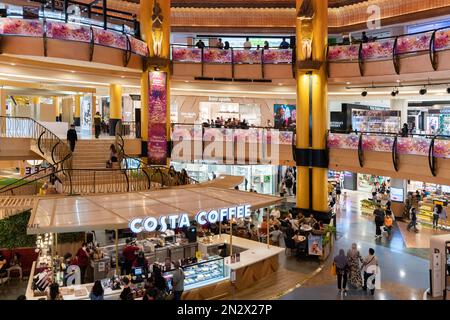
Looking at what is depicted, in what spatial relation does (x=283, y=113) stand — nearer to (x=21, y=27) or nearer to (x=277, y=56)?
(x=277, y=56)

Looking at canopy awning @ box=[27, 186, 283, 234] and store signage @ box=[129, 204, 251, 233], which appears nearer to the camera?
canopy awning @ box=[27, 186, 283, 234]

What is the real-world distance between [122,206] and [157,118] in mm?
10282

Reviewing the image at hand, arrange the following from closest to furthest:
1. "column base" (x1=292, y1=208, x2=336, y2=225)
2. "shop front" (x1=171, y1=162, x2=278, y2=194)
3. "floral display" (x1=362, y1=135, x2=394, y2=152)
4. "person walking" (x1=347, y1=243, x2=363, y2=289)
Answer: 1. "person walking" (x1=347, y1=243, x2=363, y2=289)
2. "floral display" (x1=362, y1=135, x2=394, y2=152)
3. "column base" (x1=292, y1=208, x2=336, y2=225)
4. "shop front" (x1=171, y1=162, x2=278, y2=194)

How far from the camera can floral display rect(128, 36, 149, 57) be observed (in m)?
20.1

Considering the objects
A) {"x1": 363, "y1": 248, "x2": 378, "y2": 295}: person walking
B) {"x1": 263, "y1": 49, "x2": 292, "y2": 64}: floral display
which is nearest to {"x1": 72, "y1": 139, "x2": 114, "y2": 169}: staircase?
{"x1": 263, "y1": 49, "x2": 292, "y2": 64}: floral display

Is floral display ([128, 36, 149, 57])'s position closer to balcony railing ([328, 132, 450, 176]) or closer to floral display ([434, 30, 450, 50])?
balcony railing ([328, 132, 450, 176])

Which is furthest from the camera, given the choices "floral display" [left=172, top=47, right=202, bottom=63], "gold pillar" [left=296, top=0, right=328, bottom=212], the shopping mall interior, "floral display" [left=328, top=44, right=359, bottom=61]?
"floral display" [left=172, top=47, right=202, bottom=63]

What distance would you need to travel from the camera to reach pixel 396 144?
57.5 ft

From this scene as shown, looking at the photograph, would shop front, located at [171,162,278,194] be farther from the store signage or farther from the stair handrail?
the store signage

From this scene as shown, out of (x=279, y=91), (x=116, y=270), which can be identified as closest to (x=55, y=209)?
(x=116, y=270)

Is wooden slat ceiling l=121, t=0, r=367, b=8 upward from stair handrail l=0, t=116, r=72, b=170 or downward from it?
upward

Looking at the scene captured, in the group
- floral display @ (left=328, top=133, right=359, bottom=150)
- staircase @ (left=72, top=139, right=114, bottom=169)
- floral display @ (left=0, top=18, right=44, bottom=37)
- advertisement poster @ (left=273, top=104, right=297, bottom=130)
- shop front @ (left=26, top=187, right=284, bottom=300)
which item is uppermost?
floral display @ (left=0, top=18, right=44, bottom=37)

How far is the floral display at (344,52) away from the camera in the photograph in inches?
814

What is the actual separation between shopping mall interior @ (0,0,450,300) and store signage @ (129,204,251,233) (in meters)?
0.04
